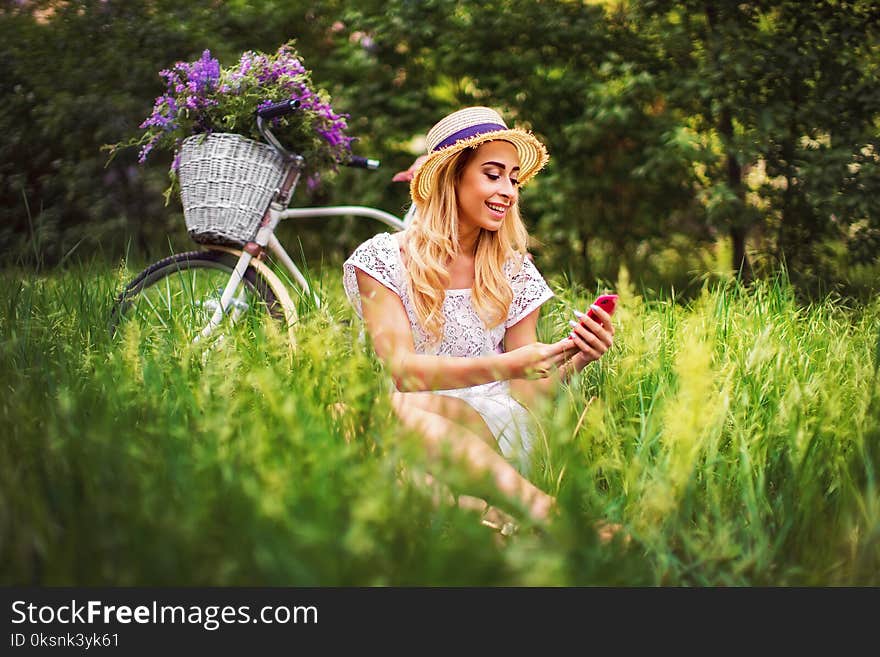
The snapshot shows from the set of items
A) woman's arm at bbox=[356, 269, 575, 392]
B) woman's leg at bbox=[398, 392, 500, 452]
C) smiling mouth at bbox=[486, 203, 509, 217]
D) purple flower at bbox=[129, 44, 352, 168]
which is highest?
purple flower at bbox=[129, 44, 352, 168]

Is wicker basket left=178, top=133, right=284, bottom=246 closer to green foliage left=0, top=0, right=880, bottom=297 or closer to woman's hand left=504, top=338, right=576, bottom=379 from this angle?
green foliage left=0, top=0, right=880, bottom=297

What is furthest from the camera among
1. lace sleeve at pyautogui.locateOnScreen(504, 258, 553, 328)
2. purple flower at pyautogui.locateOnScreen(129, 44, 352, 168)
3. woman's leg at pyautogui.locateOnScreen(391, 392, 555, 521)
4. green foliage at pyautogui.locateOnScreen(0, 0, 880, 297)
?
green foliage at pyautogui.locateOnScreen(0, 0, 880, 297)

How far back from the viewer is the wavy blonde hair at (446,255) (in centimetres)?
252

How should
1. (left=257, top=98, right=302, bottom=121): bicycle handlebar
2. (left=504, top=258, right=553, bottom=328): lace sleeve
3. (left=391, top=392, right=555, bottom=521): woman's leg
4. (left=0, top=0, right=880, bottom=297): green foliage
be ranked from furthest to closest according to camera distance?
(left=0, top=0, right=880, bottom=297): green foliage < (left=257, top=98, right=302, bottom=121): bicycle handlebar < (left=504, top=258, right=553, bottom=328): lace sleeve < (left=391, top=392, right=555, bottom=521): woman's leg

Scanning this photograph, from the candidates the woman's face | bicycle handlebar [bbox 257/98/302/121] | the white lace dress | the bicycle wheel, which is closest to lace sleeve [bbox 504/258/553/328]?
the white lace dress

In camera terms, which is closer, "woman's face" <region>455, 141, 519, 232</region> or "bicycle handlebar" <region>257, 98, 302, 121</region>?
"woman's face" <region>455, 141, 519, 232</region>

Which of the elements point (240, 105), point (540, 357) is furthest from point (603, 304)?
point (240, 105)

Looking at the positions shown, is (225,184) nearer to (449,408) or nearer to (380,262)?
(380,262)

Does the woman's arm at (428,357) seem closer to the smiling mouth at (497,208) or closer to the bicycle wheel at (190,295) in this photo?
the smiling mouth at (497,208)

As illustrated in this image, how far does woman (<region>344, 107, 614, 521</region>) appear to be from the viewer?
2330mm

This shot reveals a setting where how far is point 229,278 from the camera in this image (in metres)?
3.17

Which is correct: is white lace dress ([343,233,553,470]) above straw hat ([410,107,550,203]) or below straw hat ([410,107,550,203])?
below

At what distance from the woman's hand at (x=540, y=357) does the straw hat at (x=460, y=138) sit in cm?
63

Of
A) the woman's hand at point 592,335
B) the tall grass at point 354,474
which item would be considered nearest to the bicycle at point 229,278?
the tall grass at point 354,474
